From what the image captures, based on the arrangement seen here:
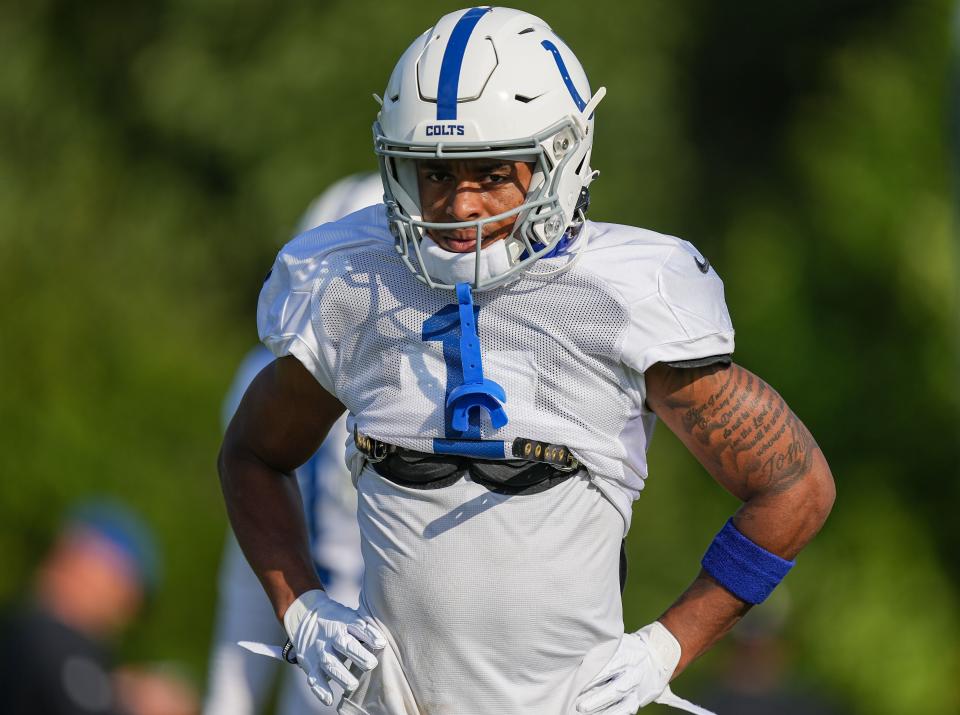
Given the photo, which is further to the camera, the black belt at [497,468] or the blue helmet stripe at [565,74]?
the blue helmet stripe at [565,74]

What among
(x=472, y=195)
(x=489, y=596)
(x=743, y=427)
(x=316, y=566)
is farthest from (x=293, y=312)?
(x=316, y=566)

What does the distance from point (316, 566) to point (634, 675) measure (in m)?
1.51

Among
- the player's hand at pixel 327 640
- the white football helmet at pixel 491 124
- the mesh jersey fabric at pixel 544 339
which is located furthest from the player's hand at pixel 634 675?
the white football helmet at pixel 491 124

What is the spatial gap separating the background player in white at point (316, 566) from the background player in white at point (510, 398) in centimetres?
126

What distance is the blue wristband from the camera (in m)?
3.01

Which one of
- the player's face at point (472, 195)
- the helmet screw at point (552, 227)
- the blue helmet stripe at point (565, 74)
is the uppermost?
the blue helmet stripe at point (565, 74)

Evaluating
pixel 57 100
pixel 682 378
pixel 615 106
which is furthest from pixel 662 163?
pixel 682 378

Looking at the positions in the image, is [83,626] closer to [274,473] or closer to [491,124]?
[274,473]

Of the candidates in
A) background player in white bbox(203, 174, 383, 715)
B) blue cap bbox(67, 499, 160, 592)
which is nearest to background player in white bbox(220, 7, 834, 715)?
background player in white bbox(203, 174, 383, 715)

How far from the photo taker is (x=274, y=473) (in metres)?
3.26

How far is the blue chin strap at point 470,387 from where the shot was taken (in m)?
2.78

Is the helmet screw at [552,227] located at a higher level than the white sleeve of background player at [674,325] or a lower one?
higher

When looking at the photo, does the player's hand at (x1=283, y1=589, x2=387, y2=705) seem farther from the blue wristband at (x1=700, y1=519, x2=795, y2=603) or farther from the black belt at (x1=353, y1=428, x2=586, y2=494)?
the blue wristband at (x1=700, y1=519, x2=795, y2=603)

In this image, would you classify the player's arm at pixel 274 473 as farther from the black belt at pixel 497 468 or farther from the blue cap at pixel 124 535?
the blue cap at pixel 124 535
